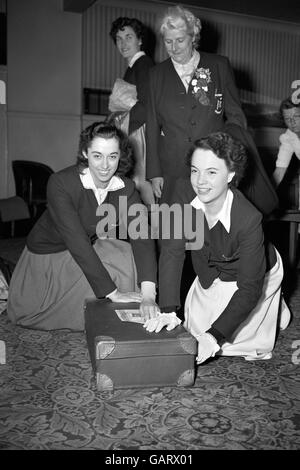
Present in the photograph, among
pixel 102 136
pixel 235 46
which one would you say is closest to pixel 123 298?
pixel 102 136

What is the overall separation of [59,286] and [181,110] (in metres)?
1.15

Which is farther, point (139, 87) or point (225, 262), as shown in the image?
point (139, 87)

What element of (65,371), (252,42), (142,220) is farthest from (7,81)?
(65,371)

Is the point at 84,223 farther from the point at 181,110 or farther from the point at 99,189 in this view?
the point at 181,110

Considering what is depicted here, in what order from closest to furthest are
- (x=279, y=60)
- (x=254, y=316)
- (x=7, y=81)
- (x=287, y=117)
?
1. (x=254, y=316)
2. (x=287, y=117)
3. (x=7, y=81)
4. (x=279, y=60)

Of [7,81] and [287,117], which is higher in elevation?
[7,81]

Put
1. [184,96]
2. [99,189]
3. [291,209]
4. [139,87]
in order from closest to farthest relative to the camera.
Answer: [99,189]
[184,96]
[139,87]
[291,209]

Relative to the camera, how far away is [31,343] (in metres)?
2.35

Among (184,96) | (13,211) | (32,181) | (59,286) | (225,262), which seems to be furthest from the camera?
(32,181)

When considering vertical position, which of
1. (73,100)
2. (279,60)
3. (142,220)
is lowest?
(142,220)

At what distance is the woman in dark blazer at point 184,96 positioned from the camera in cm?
268

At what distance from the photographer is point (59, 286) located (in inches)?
99.7

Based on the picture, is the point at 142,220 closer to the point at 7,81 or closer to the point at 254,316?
the point at 254,316

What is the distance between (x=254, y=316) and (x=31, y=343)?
3.37ft
